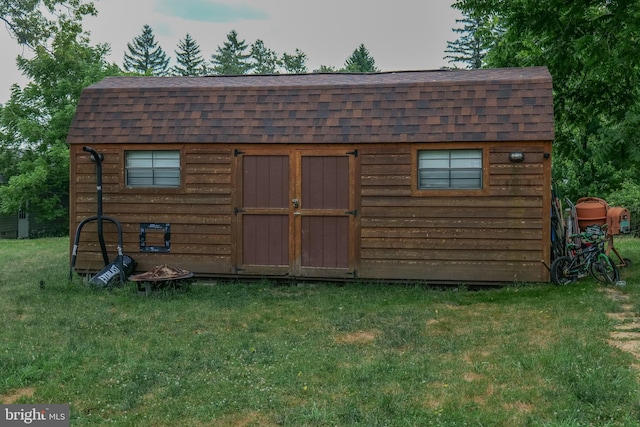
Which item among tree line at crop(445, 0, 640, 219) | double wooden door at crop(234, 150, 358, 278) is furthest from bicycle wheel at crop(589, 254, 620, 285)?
double wooden door at crop(234, 150, 358, 278)

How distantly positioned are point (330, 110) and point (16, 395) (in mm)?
5435

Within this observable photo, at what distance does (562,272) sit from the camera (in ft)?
24.8

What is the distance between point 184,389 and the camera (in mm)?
3834

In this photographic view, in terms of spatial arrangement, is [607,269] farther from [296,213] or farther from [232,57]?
[232,57]

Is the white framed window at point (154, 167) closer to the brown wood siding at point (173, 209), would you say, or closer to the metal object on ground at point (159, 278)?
the brown wood siding at point (173, 209)

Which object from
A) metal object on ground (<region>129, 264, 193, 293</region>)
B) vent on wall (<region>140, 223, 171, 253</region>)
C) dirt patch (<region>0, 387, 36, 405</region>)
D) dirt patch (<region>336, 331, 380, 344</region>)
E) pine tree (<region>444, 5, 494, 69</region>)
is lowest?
dirt patch (<region>0, 387, 36, 405</region>)

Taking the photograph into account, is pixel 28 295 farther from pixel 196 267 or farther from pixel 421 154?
pixel 421 154

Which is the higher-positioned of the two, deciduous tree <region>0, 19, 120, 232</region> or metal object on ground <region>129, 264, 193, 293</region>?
deciduous tree <region>0, 19, 120, 232</region>

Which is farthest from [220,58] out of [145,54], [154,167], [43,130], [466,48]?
[154,167]

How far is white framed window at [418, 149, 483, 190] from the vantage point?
25.2 ft

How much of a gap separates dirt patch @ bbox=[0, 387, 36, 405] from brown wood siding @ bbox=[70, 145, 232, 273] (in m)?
4.44

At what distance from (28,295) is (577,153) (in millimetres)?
9390

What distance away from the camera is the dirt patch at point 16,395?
3680 millimetres

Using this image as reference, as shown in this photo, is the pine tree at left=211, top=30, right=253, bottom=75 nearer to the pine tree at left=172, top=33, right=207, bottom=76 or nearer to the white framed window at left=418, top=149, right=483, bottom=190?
the pine tree at left=172, top=33, right=207, bottom=76
